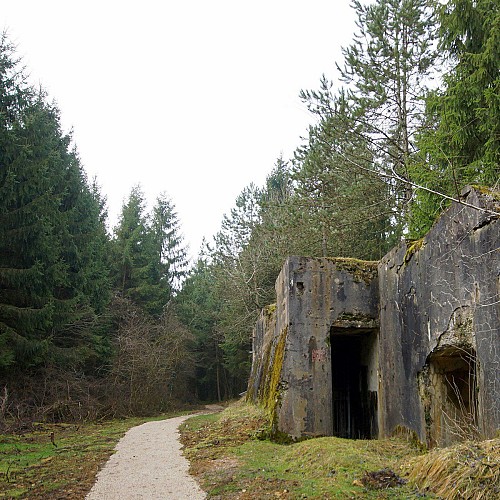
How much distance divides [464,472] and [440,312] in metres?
3.05

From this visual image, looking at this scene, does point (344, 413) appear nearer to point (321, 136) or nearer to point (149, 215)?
point (321, 136)

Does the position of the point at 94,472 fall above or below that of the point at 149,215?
below

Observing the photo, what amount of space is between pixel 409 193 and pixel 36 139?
13.4 metres

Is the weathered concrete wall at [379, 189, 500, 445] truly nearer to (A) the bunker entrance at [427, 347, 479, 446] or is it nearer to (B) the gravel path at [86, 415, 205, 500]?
(A) the bunker entrance at [427, 347, 479, 446]

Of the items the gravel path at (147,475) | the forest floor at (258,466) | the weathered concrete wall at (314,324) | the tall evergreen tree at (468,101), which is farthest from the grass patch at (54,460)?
the tall evergreen tree at (468,101)

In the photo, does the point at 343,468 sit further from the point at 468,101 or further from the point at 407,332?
the point at 468,101

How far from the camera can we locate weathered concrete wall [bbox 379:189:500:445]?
6836 millimetres

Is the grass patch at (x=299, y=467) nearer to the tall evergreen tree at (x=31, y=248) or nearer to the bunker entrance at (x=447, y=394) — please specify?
the bunker entrance at (x=447, y=394)

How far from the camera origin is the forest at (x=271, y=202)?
37.2 ft

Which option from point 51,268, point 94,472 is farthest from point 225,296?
point 94,472

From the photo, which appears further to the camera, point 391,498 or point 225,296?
point 225,296

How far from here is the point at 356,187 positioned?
15859 mm

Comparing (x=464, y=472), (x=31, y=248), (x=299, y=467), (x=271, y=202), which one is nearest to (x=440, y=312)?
(x=464, y=472)

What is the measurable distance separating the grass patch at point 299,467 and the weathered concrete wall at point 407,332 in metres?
0.82
